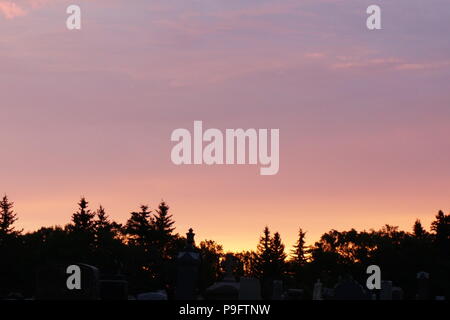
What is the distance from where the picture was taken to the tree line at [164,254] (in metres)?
→ 78.2

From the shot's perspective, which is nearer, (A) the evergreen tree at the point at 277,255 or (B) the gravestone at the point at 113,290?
(B) the gravestone at the point at 113,290

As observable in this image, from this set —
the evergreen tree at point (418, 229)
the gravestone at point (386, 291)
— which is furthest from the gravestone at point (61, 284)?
the evergreen tree at point (418, 229)

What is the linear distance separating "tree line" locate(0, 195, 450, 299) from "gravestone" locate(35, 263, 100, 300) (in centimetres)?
2211

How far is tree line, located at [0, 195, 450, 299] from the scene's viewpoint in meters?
78.2

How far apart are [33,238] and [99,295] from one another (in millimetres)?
52133

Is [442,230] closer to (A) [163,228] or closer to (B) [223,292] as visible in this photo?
(A) [163,228]

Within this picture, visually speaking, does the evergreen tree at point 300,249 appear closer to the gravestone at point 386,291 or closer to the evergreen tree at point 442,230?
the evergreen tree at point 442,230

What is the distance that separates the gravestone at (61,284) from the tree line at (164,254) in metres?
22.1

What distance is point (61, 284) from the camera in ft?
115

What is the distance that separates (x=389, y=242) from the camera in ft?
331

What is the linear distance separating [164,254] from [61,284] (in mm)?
65935

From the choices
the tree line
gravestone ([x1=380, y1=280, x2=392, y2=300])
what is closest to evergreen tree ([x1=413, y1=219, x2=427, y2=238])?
the tree line
